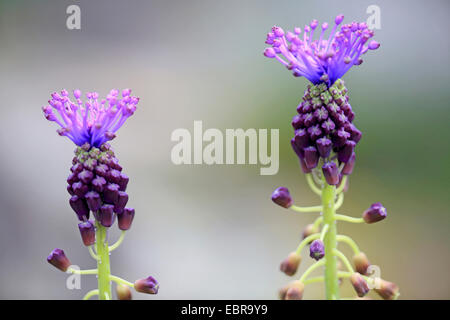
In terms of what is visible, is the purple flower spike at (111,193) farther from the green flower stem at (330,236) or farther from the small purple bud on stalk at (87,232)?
the green flower stem at (330,236)

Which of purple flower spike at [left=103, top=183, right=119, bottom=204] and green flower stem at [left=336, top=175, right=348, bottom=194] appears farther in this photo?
green flower stem at [left=336, top=175, right=348, bottom=194]

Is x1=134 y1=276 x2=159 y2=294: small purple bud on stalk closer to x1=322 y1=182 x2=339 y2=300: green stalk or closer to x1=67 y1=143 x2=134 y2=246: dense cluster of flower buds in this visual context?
x1=67 y1=143 x2=134 y2=246: dense cluster of flower buds

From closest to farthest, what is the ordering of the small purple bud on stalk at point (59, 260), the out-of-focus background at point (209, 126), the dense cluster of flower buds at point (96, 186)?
the dense cluster of flower buds at point (96, 186) → the small purple bud on stalk at point (59, 260) → the out-of-focus background at point (209, 126)

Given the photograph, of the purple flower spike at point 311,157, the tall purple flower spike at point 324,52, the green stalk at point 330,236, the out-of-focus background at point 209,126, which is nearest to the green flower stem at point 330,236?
the green stalk at point 330,236

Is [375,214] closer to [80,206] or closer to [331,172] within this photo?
[331,172]

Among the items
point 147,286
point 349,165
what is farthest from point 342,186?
point 147,286

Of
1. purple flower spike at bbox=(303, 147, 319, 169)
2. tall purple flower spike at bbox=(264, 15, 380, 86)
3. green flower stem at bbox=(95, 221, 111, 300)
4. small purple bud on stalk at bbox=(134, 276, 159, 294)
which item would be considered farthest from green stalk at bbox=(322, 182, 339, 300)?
green flower stem at bbox=(95, 221, 111, 300)
